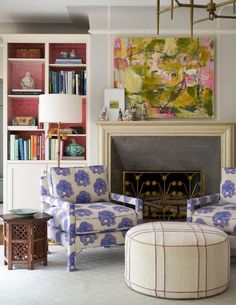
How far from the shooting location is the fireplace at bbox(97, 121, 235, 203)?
18.1 ft

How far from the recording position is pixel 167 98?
565 centimetres

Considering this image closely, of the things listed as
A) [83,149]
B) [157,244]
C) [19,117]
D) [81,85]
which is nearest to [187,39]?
[81,85]

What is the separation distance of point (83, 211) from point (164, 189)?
6.48 feet

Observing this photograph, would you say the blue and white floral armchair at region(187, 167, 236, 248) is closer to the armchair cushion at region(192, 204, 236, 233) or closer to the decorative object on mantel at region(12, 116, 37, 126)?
the armchair cushion at region(192, 204, 236, 233)

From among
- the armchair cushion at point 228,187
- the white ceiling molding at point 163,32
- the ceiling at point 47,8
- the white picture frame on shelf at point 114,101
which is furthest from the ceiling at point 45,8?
the armchair cushion at point 228,187

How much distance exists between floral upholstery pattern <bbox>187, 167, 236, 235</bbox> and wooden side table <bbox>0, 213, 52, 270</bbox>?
1.33 metres

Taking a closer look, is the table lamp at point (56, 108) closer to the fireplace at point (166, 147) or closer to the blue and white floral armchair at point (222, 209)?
the fireplace at point (166, 147)

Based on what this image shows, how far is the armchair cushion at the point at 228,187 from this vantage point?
4582 mm

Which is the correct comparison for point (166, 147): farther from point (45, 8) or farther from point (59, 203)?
point (45, 8)

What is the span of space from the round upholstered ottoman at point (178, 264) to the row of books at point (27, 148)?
278 centimetres

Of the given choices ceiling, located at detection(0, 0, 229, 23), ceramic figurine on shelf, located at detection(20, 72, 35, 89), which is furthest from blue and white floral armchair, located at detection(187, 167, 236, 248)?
ceramic figurine on shelf, located at detection(20, 72, 35, 89)

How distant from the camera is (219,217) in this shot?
13.4 ft

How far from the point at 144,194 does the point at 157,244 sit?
255 centimetres

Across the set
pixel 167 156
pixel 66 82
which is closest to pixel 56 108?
pixel 66 82
